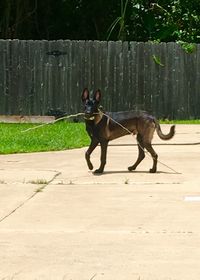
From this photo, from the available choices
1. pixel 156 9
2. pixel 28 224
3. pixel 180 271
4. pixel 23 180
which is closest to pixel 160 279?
pixel 180 271

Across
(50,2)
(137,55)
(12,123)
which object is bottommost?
(12,123)

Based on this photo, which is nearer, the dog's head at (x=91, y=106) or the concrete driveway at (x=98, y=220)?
the concrete driveway at (x=98, y=220)

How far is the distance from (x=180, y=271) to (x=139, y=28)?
18.0m

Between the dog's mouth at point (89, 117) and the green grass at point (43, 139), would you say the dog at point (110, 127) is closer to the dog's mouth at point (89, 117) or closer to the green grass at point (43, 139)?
the dog's mouth at point (89, 117)

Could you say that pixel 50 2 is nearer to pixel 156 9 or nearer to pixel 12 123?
pixel 156 9

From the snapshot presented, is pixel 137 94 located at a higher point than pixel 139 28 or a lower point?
lower

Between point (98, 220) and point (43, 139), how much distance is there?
270 inches

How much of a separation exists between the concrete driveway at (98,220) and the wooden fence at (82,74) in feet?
23.5

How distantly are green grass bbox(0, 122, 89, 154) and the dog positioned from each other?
8.30 ft

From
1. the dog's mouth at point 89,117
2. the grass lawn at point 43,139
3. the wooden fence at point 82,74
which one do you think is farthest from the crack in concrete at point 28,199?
the wooden fence at point 82,74

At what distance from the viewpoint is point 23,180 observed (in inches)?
376

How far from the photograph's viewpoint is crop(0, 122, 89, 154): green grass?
42.0ft

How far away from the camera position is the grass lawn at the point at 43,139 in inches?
504

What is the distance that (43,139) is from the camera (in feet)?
45.5
